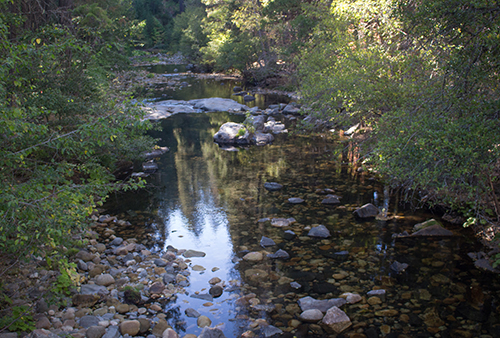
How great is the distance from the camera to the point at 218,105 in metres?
22.2

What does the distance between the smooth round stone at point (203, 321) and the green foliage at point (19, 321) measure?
1.98 m

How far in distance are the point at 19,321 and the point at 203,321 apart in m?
2.18

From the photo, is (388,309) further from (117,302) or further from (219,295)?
(117,302)

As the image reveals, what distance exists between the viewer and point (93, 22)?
10.8 m

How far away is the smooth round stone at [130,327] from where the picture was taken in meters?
4.54

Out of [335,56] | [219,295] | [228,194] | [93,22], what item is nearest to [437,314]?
[219,295]

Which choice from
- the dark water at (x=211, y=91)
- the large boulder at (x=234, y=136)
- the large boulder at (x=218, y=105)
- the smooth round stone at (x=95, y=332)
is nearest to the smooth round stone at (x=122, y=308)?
the smooth round stone at (x=95, y=332)

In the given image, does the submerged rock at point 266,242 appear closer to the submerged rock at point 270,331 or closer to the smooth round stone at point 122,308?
the submerged rock at point 270,331

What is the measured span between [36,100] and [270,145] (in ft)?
31.5

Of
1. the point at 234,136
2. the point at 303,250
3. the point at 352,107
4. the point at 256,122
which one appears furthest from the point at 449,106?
the point at 256,122

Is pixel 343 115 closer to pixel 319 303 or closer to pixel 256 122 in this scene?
pixel 319 303

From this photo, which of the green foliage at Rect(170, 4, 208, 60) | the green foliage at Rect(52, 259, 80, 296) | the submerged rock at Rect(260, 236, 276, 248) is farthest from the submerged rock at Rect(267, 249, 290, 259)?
the green foliage at Rect(170, 4, 208, 60)

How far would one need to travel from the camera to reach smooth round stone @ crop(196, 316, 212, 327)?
4.90m

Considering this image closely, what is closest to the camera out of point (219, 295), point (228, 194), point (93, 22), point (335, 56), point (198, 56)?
point (219, 295)
